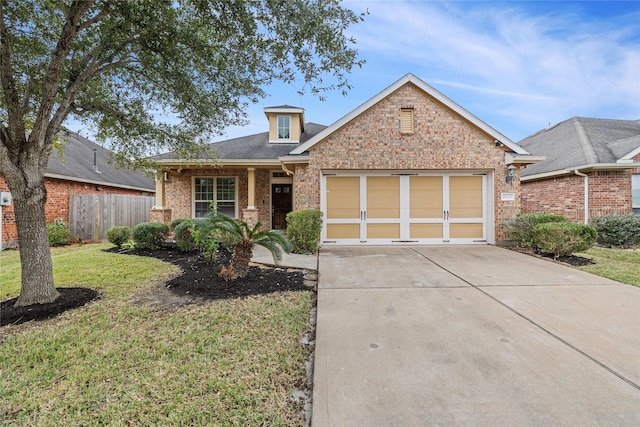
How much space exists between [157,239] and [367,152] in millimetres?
7046

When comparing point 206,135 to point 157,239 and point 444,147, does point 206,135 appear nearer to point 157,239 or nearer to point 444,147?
point 157,239

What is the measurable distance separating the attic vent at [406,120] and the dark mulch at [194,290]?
591 cm

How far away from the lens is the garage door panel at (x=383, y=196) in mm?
9258

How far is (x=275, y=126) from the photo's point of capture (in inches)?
497

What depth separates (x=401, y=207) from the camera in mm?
9281

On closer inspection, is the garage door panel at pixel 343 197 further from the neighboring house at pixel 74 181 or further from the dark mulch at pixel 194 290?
the neighboring house at pixel 74 181

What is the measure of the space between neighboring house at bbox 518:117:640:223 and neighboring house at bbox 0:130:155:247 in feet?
49.8

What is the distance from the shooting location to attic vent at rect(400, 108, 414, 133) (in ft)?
29.3

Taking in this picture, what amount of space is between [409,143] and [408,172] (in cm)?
94

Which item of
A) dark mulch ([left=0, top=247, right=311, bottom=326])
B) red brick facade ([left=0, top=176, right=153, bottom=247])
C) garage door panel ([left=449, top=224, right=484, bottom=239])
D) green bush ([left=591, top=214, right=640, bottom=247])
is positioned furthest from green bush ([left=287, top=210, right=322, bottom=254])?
green bush ([left=591, top=214, right=640, bottom=247])

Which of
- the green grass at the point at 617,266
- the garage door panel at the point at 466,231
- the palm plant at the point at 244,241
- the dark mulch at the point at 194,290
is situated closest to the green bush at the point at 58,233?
the dark mulch at the point at 194,290

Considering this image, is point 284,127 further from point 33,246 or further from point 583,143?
point 583,143

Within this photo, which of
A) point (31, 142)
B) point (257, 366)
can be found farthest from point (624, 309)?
point (31, 142)

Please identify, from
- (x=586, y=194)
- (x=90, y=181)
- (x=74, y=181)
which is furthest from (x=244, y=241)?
(x=586, y=194)
